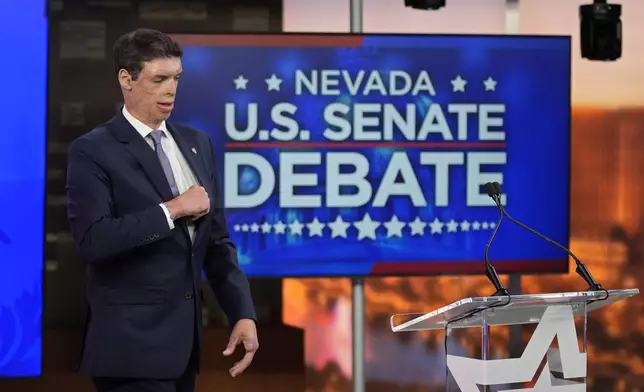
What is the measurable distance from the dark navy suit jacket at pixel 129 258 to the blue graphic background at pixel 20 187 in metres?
2.46

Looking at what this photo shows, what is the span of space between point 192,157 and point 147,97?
0.21m

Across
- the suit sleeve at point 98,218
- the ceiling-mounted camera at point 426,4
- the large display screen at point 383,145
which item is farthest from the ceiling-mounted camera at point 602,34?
the suit sleeve at point 98,218

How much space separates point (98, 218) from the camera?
2654 mm

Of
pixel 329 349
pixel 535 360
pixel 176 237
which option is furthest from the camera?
pixel 329 349

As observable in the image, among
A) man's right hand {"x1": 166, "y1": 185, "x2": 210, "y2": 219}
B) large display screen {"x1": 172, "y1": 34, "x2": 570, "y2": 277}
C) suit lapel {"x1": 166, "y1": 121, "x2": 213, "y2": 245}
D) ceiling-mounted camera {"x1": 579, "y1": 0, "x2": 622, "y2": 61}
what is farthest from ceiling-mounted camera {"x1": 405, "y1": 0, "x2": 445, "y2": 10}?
man's right hand {"x1": 166, "y1": 185, "x2": 210, "y2": 219}

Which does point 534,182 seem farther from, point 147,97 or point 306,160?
point 147,97

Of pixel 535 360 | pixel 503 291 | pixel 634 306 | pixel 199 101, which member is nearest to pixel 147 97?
pixel 503 291

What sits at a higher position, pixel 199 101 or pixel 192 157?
pixel 199 101

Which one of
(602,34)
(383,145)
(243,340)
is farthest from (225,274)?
(602,34)

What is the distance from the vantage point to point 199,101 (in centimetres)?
511

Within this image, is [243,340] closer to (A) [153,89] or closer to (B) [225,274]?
(B) [225,274]

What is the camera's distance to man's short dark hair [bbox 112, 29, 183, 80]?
2744 mm

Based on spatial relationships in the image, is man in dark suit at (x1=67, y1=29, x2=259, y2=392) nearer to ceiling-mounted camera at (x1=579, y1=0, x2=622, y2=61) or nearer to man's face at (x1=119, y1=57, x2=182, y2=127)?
man's face at (x1=119, y1=57, x2=182, y2=127)

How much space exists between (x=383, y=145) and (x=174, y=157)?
8.02ft
